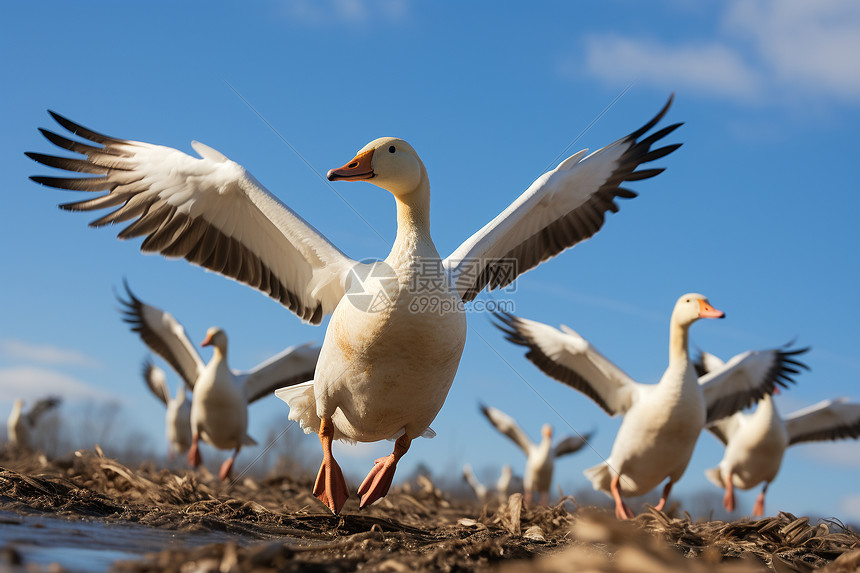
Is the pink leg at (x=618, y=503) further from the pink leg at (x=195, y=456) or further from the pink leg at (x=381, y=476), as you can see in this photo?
the pink leg at (x=195, y=456)

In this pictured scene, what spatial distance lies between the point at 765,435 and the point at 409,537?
36.6ft

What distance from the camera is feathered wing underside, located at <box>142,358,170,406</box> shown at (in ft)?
69.2

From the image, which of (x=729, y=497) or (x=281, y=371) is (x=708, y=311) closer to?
(x=729, y=497)

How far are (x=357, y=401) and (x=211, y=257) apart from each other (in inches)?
92.5

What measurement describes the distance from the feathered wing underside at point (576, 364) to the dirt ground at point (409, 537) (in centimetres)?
439

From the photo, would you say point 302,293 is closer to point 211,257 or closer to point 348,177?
point 211,257

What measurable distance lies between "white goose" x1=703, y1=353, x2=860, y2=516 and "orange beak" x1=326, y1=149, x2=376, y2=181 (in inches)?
398

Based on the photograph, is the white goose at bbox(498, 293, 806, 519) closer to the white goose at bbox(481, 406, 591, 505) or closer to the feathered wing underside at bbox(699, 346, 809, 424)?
the feathered wing underside at bbox(699, 346, 809, 424)

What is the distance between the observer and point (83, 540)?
3.46 m

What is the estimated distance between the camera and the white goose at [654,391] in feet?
29.5

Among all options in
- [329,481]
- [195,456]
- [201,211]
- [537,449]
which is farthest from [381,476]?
[537,449]

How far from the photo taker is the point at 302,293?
6.90 meters

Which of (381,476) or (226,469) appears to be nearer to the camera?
(381,476)

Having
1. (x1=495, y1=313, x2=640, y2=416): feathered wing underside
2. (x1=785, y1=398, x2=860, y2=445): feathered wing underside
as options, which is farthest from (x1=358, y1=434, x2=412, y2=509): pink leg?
(x1=785, y1=398, x2=860, y2=445): feathered wing underside
